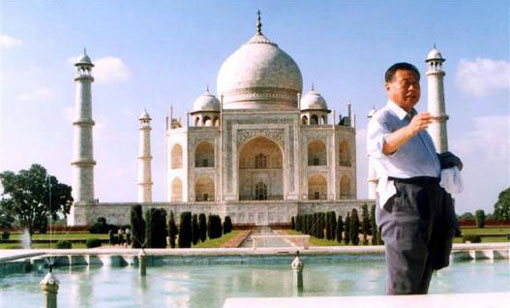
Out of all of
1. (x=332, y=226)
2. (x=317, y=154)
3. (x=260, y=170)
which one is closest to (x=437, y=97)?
(x=317, y=154)

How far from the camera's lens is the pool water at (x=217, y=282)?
7.77 meters

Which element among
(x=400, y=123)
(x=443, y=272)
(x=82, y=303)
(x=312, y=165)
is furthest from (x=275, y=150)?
(x=400, y=123)

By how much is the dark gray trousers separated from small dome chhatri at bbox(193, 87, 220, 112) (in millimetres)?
29198

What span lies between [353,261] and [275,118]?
1776cm

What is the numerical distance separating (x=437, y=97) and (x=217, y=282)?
63.7 ft

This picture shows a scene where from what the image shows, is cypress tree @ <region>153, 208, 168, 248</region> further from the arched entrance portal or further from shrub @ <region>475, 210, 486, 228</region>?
the arched entrance portal

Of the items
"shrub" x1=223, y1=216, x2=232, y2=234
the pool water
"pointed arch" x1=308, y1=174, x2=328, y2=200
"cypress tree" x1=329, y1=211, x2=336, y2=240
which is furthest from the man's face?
"pointed arch" x1=308, y1=174, x2=328, y2=200

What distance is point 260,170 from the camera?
30.7 meters

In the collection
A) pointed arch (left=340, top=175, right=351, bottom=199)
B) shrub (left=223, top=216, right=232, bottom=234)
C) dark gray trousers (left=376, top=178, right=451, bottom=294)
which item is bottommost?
shrub (left=223, top=216, right=232, bottom=234)

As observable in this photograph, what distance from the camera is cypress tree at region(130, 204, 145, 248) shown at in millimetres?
14055

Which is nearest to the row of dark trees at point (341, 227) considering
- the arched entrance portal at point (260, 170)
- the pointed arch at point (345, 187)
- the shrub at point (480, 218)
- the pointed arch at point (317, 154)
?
the shrub at point (480, 218)

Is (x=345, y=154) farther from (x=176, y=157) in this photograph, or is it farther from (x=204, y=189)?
(x=176, y=157)

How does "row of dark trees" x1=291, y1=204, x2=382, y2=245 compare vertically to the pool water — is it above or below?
above

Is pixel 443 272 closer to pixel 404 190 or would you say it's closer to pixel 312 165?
pixel 404 190
